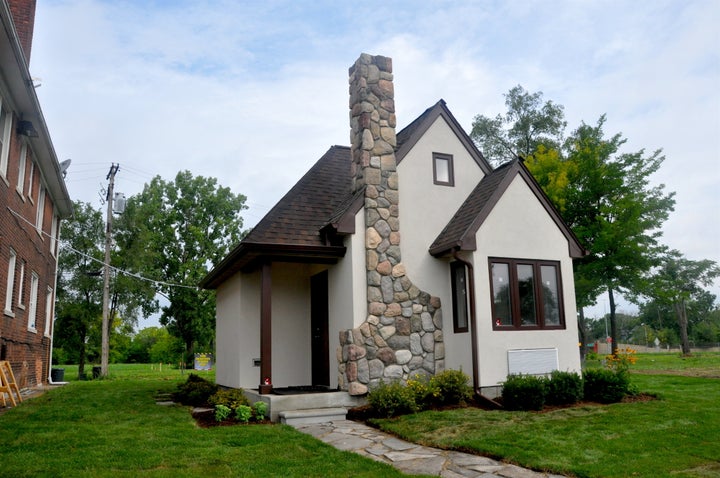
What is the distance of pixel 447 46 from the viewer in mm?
12250

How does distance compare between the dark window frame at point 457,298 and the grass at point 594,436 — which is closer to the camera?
the grass at point 594,436

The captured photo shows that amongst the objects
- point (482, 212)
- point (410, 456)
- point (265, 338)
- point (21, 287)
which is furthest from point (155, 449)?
point (21, 287)

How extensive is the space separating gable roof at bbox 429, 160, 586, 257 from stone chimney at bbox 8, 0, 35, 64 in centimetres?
1039

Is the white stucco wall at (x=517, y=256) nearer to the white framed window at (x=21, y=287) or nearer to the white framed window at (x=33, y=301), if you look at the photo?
the white framed window at (x=21, y=287)

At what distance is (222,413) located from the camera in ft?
26.4

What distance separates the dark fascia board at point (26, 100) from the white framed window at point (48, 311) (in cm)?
292

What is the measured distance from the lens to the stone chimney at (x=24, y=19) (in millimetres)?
12453

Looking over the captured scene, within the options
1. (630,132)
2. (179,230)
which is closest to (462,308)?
(630,132)

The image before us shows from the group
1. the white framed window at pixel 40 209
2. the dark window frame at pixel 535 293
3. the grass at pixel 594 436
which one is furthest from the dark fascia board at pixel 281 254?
the white framed window at pixel 40 209

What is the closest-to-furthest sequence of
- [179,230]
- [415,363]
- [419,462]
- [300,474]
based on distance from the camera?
[300,474]
[419,462]
[415,363]
[179,230]

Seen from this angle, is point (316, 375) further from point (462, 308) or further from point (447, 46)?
point (447, 46)

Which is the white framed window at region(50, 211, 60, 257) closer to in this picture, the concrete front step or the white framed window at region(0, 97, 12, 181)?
the white framed window at region(0, 97, 12, 181)

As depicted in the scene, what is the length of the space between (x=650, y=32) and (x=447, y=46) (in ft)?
13.7

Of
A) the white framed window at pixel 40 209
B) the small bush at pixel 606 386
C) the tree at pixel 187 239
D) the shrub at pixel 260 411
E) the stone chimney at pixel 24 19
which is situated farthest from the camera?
the tree at pixel 187 239
